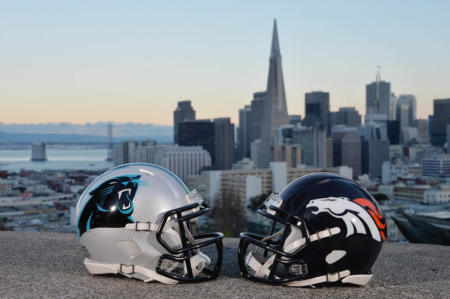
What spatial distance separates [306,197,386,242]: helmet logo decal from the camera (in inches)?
214

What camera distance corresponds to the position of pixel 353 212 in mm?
5473

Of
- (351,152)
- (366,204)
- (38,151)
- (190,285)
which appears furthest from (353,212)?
(38,151)

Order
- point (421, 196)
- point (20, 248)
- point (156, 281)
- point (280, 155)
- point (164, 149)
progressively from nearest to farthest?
point (156, 281) → point (20, 248) → point (421, 196) → point (164, 149) → point (280, 155)

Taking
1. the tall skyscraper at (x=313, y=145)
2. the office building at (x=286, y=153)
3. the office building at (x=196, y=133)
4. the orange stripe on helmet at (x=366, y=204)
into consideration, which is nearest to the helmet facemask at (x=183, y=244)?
the orange stripe on helmet at (x=366, y=204)

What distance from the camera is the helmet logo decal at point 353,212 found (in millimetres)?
5434

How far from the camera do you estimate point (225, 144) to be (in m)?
174

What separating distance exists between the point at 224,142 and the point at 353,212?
553ft

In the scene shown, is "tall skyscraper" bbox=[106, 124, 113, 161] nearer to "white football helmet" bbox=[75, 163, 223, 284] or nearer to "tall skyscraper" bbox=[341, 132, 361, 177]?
"tall skyscraper" bbox=[341, 132, 361, 177]

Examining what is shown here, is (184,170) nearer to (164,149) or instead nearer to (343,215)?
(164,149)

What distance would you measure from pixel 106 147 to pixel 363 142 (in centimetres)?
7447

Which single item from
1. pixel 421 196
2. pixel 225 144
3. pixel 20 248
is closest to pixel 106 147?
pixel 225 144

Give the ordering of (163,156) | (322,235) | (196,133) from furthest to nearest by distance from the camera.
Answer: (196,133) < (163,156) < (322,235)

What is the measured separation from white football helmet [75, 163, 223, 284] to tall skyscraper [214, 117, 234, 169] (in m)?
160

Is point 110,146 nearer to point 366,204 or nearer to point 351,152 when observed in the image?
point 351,152
